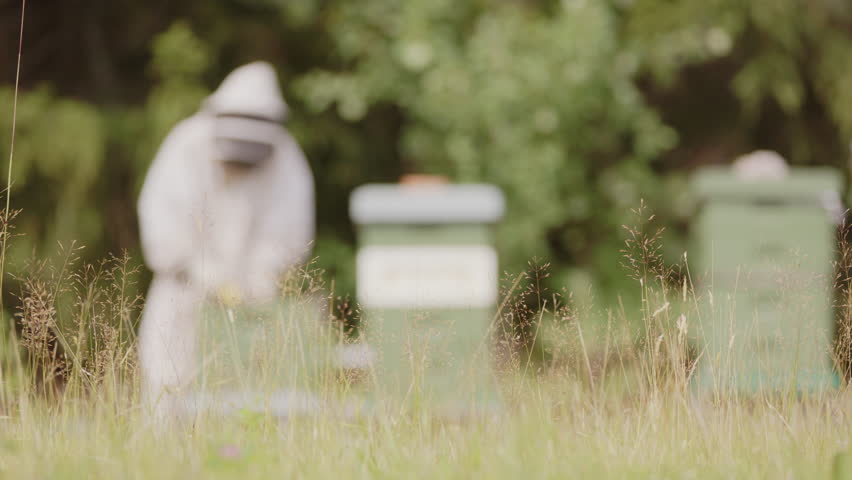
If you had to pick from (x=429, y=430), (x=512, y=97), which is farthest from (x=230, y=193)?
(x=512, y=97)

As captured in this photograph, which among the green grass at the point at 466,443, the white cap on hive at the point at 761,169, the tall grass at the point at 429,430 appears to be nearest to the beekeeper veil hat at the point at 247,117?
the tall grass at the point at 429,430

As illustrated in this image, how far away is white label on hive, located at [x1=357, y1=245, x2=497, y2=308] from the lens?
4.70 m

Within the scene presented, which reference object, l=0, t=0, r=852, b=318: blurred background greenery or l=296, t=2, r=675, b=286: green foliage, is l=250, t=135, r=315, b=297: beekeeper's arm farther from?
l=296, t=2, r=675, b=286: green foliage

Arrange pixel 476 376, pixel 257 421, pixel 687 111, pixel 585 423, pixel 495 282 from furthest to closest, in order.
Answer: pixel 687 111
pixel 495 282
pixel 476 376
pixel 585 423
pixel 257 421

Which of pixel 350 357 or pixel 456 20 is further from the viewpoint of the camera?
pixel 456 20

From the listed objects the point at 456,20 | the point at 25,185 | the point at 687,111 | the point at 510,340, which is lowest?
the point at 510,340

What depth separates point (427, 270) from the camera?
15.6ft

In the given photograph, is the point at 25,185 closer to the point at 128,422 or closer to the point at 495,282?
the point at 495,282

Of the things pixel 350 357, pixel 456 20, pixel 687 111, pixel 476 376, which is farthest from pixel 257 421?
pixel 687 111

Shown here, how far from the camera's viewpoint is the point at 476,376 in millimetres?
2559

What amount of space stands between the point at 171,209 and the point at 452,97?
3322 mm

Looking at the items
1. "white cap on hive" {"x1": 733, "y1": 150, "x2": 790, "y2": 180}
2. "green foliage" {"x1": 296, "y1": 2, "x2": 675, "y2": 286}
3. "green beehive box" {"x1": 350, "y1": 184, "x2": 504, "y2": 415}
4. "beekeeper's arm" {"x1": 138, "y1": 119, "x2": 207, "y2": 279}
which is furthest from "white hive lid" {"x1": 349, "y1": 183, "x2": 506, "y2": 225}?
"green foliage" {"x1": 296, "y1": 2, "x2": 675, "y2": 286}

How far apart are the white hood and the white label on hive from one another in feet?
2.83

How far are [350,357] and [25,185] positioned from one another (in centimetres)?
539
